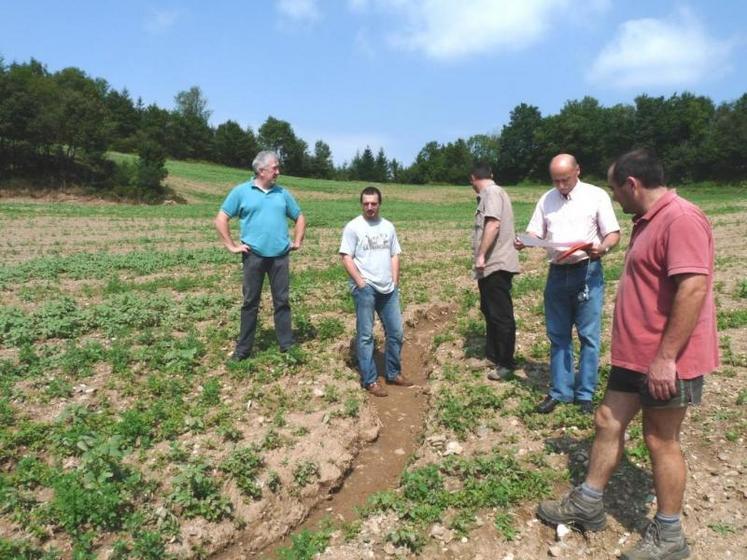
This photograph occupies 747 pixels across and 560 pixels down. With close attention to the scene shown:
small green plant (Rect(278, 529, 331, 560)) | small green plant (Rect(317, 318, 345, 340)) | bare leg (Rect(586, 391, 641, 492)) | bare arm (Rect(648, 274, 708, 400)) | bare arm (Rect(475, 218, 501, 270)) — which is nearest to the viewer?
bare arm (Rect(648, 274, 708, 400))

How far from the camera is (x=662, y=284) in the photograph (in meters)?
3.26

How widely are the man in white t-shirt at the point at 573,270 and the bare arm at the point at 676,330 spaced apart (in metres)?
→ 1.98

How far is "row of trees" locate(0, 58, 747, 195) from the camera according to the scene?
44469 mm

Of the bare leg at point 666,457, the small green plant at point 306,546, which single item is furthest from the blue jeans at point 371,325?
the bare leg at point 666,457

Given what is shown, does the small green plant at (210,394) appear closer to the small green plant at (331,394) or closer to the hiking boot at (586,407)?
the small green plant at (331,394)

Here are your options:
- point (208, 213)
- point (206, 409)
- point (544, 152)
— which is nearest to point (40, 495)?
point (206, 409)

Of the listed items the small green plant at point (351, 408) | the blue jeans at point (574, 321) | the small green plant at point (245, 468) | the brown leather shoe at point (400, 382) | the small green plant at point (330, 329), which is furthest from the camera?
the small green plant at point (330, 329)

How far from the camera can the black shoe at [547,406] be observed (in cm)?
550

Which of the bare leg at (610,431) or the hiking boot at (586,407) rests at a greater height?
the bare leg at (610,431)

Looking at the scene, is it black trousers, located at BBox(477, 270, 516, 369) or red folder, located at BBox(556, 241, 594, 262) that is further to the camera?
black trousers, located at BBox(477, 270, 516, 369)

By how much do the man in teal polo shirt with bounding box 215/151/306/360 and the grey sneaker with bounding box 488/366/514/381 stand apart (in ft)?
9.16

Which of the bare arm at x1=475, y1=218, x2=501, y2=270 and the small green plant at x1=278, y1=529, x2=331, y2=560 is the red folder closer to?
the bare arm at x1=475, y1=218, x2=501, y2=270

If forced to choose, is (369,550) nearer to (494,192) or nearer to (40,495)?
(40,495)

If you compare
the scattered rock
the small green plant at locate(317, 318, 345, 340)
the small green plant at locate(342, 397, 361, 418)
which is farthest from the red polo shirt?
the small green plant at locate(317, 318, 345, 340)
